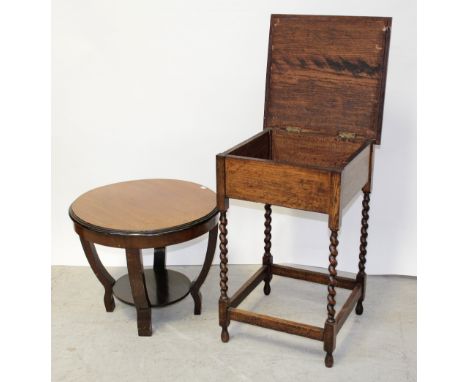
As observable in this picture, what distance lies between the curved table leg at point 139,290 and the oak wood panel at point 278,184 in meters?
0.54

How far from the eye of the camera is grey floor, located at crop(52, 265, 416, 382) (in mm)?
3248

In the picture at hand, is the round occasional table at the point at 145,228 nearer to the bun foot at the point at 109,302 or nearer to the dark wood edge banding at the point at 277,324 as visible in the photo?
the bun foot at the point at 109,302

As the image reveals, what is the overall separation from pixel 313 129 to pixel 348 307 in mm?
886

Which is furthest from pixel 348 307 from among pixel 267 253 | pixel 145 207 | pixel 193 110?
pixel 193 110

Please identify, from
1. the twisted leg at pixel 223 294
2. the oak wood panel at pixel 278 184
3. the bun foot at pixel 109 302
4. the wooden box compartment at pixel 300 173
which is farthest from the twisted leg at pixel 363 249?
the bun foot at pixel 109 302

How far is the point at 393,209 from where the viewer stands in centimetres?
416

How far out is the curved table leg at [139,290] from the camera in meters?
3.33

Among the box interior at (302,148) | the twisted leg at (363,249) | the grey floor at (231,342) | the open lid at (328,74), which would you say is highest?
the open lid at (328,74)

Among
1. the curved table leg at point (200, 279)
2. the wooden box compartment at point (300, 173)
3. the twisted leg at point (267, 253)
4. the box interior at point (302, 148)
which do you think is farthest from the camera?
the twisted leg at point (267, 253)

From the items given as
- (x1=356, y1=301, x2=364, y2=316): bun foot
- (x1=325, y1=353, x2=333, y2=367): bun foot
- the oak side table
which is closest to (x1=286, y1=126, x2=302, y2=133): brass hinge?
the oak side table

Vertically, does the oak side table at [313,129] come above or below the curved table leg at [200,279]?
above

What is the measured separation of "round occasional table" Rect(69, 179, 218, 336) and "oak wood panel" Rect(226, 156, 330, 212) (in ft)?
1.03

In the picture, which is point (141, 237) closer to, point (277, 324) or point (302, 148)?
point (277, 324)

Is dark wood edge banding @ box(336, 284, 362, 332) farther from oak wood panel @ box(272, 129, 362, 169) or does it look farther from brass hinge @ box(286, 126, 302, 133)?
brass hinge @ box(286, 126, 302, 133)
